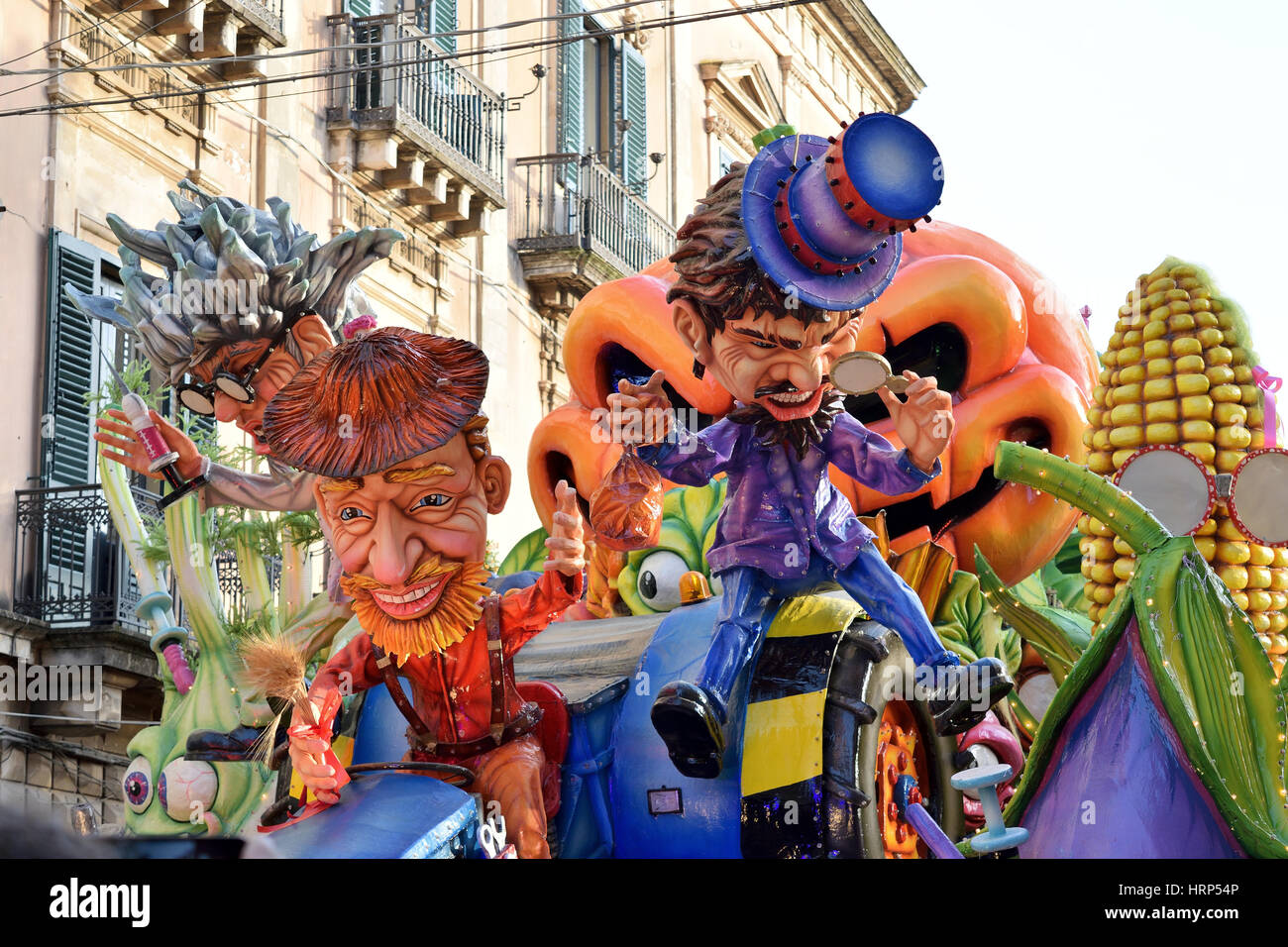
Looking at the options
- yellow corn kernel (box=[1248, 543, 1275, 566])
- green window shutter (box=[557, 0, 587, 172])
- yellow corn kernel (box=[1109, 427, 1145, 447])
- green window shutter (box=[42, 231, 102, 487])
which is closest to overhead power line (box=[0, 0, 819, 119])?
green window shutter (box=[42, 231, 102, 487])

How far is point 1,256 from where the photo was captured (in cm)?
927

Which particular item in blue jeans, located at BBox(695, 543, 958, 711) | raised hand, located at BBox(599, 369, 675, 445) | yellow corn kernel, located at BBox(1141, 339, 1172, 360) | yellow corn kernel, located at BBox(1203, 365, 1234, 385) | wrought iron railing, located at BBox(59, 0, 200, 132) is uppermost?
wrought iron railing, located at BBox(59, 0, 200, 132)

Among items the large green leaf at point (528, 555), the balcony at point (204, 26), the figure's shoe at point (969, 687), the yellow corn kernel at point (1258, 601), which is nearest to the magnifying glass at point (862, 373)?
the figure's shoe at point (969, 687)

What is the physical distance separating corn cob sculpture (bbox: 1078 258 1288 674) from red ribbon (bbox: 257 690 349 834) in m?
1.93

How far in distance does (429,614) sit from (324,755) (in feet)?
1.46

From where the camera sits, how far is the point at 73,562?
31.6 ft

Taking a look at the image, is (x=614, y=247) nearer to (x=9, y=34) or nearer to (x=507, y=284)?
(x=507, y=284)

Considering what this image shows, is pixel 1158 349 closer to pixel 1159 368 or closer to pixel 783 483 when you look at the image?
pixel 1159 368

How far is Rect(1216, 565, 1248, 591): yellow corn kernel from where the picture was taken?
4453mm

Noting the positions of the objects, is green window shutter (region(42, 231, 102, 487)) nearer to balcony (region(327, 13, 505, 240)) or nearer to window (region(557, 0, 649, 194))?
balcony (region(327, 13, 505, 240))

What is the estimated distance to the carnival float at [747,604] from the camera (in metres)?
3.71

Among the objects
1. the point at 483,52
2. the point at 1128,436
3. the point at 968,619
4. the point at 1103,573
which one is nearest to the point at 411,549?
the point at 968,619

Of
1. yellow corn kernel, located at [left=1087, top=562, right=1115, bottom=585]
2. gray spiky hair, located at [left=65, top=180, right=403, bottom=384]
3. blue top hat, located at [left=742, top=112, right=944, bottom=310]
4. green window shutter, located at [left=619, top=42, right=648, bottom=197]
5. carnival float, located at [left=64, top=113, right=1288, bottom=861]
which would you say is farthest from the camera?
green window shutter, located at [left=619, top=42, right=648, bottom=197]
